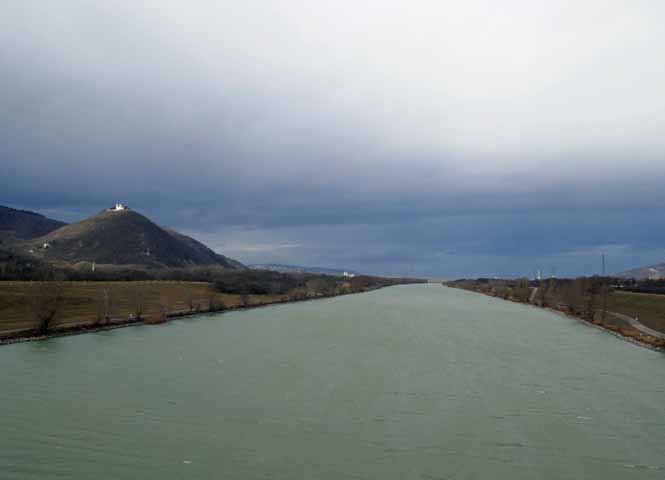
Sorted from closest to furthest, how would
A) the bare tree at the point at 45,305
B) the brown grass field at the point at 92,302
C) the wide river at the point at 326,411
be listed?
1. the wide river at the point at 326,411
2. the bare tree at the point at 45,305
3. the brown grass field at the point at 92,302

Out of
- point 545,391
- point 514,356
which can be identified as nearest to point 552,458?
point 545,391

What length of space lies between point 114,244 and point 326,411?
12548 cm

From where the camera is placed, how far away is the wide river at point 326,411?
10.9 m

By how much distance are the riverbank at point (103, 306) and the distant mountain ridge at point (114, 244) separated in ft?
204

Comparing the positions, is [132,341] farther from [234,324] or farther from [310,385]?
[310,385]

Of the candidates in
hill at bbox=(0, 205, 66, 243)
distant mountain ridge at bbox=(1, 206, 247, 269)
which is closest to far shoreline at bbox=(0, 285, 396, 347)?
distant mountain ridge at bbox=(1, 206, 247, 269)

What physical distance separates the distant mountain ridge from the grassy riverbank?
59.1m

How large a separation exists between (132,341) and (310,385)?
46.5ft

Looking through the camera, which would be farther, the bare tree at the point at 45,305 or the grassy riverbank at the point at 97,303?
the grassy riverbank at the point at 97,303

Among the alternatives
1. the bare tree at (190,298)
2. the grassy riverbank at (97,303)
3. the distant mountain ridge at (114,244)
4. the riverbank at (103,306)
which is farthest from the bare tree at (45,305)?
the distant mountain ridge at (114,244)

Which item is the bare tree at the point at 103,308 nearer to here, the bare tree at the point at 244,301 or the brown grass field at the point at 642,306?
the bare tree at the point at 244,301

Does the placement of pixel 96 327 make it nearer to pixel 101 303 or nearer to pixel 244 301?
pixel 101 303

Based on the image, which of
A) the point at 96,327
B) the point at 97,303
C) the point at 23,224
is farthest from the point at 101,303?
the point at 23,224

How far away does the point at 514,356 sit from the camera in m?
25.7
